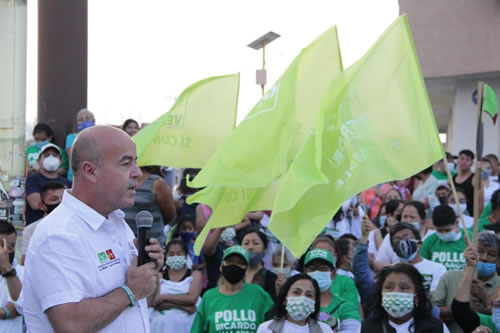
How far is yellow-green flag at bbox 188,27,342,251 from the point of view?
657 centimetres

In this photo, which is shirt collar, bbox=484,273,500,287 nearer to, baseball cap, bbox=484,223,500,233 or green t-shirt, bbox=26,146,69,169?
baseball cap, bbox=484,223,500,233

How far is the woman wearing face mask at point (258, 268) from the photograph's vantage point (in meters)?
7.67

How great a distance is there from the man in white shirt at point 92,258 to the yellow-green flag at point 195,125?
470cm

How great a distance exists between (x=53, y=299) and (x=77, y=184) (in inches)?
A: 20.5

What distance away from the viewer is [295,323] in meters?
6.28

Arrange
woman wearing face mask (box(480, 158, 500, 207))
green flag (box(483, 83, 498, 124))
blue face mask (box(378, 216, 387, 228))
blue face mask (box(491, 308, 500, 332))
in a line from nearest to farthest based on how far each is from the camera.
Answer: blue face mask (box(491, 308, 500, 332)), green flag (box(483, 83, 498, 124)), blue face mask (box(378, 216, 387, 228)), woman wearing face mask (box(480, 158, 500, 207))

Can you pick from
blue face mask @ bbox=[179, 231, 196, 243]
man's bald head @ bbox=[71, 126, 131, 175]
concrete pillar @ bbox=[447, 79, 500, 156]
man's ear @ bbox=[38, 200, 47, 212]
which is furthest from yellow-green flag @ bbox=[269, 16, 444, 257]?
concrete pillar @ bbox=[447, 79, 500, 156]

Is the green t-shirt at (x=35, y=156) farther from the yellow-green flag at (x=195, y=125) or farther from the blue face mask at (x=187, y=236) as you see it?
the yellow-green flag at (x=195, y=125)

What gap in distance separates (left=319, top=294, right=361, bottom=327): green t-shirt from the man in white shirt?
3624mm

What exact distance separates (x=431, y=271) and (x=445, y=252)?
2.27 ft

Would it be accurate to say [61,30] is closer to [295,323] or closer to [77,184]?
[295,323]

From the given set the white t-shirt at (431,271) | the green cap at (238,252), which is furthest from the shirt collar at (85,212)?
the white t-shirt at (431,271)

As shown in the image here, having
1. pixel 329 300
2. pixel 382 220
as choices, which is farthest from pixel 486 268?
pixel 382 220

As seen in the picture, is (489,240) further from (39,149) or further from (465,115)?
(465,115)
